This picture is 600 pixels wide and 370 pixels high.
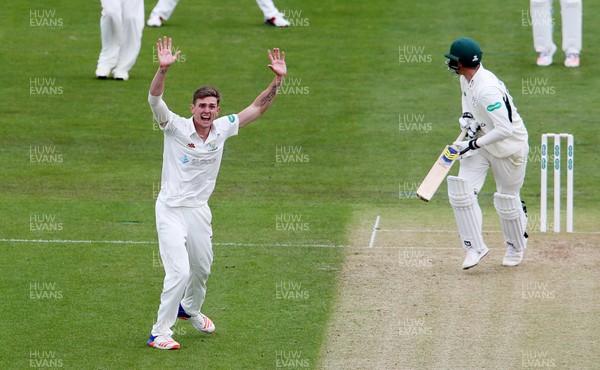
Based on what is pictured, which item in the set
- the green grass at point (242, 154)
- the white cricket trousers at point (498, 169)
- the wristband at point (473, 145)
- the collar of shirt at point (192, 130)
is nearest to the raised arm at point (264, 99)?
the collar of shirt at point (192, 130)

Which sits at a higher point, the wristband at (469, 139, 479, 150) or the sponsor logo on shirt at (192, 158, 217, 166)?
the sponsor logo on shirt at (192, 158, 217, 166)

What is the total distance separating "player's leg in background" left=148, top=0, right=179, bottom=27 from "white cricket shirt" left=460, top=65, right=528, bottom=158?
1158 centimetres

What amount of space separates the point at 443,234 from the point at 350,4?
1164 centimetres

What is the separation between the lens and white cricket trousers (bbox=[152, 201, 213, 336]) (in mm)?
9703

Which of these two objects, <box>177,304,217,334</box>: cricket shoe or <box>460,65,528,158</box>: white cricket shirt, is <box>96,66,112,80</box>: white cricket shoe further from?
<box>177,304,217,334</box>: cricket shoe

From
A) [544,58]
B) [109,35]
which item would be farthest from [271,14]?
[544,58]

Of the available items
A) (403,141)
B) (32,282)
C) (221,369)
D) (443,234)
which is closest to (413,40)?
(403,141)

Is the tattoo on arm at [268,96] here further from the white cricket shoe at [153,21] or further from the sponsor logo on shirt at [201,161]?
the white cricket shoe at [153,21]

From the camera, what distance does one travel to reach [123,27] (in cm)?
1966

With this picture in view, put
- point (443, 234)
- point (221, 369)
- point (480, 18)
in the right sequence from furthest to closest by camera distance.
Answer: point (480, 18), point (443, 234), point (221, 369)

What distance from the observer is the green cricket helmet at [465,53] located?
1180 cm

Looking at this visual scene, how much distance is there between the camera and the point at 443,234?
13625mm

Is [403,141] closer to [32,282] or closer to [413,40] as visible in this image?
[413,40]

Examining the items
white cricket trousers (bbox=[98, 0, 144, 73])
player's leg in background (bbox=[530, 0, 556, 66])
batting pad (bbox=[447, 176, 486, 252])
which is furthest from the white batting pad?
batting pad (bbox=[447, 176, 486, 252])
